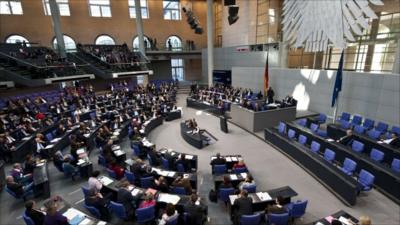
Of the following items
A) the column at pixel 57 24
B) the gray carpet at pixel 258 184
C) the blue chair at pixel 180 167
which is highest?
the column at pixel 57 24

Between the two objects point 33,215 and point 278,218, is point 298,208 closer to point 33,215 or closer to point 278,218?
point 278,218

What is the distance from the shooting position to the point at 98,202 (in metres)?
5.84

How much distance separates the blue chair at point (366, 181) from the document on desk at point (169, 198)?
16.5ft

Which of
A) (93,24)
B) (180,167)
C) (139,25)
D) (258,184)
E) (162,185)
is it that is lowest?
(258,184)

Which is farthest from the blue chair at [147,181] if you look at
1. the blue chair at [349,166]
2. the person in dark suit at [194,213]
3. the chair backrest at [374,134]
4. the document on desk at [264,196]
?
the chair backrest at [374,134]

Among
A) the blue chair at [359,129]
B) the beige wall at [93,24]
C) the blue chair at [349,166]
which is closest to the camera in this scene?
the blue chair at [349,166]

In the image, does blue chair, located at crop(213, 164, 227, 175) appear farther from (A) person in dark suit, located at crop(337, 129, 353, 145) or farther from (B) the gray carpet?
(A) person in dark suit, located at crop(337, 129, 353, 145)

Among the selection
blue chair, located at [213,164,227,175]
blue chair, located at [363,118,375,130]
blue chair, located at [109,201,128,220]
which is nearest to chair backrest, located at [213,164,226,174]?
blue chair, located at [213,164,227,175]

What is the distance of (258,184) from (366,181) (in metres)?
3.00

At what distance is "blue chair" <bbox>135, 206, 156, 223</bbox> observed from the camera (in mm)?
5391

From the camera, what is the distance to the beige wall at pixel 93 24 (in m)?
23.6

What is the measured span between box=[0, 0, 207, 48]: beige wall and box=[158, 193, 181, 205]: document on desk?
26.1 meters

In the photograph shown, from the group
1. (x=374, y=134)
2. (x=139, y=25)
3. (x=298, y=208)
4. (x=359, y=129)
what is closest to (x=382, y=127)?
(x=359, y=129)

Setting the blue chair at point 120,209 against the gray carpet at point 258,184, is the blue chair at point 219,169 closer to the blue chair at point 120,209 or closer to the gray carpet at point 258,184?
the gray carpet at point 258,184
